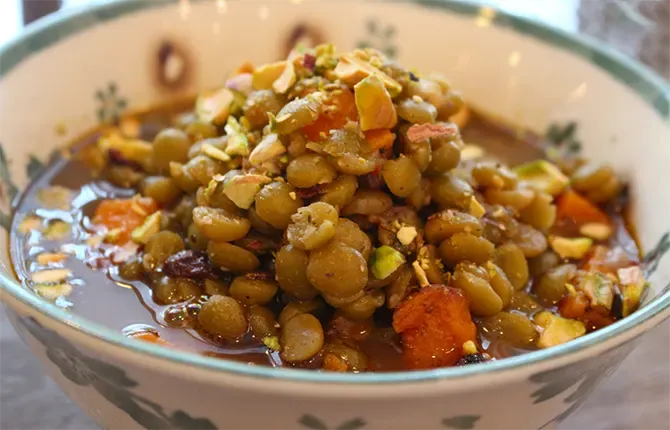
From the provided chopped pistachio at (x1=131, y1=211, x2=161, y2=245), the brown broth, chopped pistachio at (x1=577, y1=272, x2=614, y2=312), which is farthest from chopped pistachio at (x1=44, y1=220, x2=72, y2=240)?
chopped pistachio at (x1=577, y1=272, x2=614, y2=312)

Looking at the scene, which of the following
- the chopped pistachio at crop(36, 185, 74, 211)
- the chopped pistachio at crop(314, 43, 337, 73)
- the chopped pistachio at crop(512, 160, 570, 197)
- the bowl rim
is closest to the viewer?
the bowl rim

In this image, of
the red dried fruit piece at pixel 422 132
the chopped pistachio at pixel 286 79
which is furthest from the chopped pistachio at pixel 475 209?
the chopped pistachio at pixel 286 79

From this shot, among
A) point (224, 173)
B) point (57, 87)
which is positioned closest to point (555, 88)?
point (224, 173)

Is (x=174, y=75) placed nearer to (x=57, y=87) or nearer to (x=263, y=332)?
(x=57, y=87)

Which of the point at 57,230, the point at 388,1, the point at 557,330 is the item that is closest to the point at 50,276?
the point at 57,230

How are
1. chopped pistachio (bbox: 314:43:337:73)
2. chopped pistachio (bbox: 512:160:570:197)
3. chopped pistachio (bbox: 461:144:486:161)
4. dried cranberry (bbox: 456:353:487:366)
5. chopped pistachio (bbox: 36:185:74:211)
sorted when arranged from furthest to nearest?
1. chopped pistachio (bbox: 461:144:486:161)
2. chopped pistachio (bbox: 512:160:570:197)
3. chopped pistachio (bbox: 36:185:74:211)
4. chopped pistachio (bbox: 314:43:337:73)
5. dried cranberry (bbox: 456:353:487:366)

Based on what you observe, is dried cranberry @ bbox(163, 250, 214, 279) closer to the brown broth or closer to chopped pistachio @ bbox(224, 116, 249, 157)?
the brown broth
